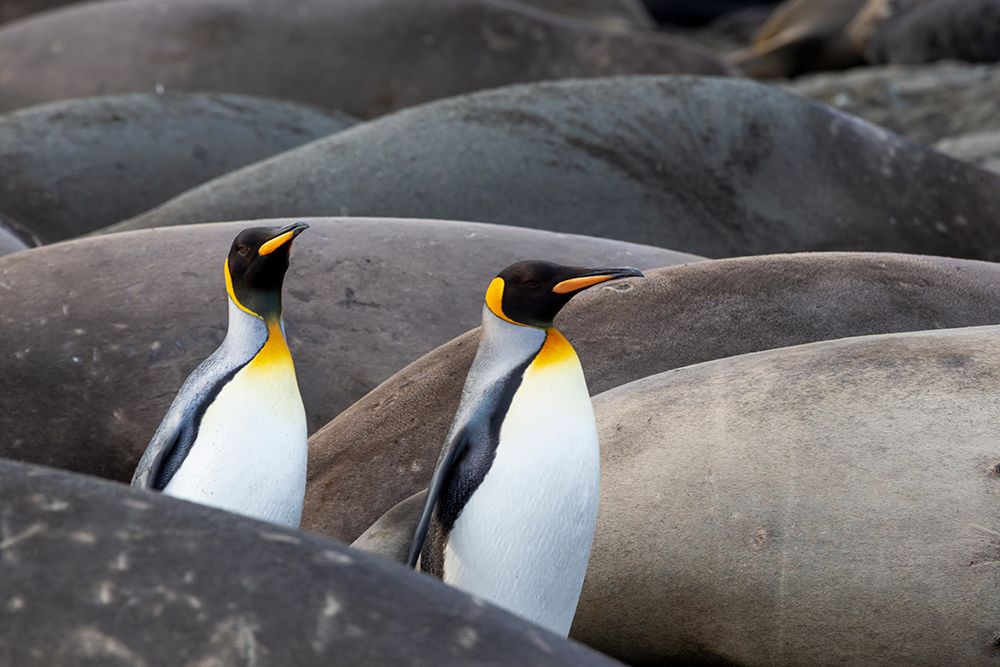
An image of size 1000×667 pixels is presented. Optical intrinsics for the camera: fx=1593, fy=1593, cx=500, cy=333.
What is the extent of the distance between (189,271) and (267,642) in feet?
7.75

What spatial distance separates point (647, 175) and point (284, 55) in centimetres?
248

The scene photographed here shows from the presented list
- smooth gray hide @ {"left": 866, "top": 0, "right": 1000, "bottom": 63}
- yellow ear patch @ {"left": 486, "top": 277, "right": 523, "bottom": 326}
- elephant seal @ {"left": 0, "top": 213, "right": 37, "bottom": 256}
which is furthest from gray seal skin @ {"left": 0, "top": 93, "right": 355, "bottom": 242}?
smooth gray hide @ {"left": 866, "top": 0, "right": 1000, "bottom": 63}

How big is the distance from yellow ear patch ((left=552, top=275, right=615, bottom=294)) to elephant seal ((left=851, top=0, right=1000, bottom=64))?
24.7 feet

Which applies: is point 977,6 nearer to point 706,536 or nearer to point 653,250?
point 653,250

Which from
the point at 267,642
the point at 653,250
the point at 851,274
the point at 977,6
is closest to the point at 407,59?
the point at 653,250

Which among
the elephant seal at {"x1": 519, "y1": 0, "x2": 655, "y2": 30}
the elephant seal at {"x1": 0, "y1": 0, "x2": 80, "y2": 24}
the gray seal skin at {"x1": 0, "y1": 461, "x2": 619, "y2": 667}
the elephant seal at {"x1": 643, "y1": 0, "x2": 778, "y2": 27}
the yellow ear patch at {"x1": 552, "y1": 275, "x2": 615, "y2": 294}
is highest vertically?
the gray seal skin at {"x1": 0, "y1": 461, "x2": 619, "y2": 667}

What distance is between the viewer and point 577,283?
251cm

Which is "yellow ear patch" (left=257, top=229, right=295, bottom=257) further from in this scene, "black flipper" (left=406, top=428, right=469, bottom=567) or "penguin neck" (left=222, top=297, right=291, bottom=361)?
"black flipper" (left=406, top=428, right=469, bottom=567)

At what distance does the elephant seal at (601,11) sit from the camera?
9727mm

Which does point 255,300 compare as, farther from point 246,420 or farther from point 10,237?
point 10,237

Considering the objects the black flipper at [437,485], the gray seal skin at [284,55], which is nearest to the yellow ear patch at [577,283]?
the black flipper at [437,485]

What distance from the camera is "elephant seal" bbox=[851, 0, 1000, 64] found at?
9484 millimetres

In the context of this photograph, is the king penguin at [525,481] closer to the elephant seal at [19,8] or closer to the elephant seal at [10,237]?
the elephant seal at [10,237]

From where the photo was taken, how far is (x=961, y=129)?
7.50m
